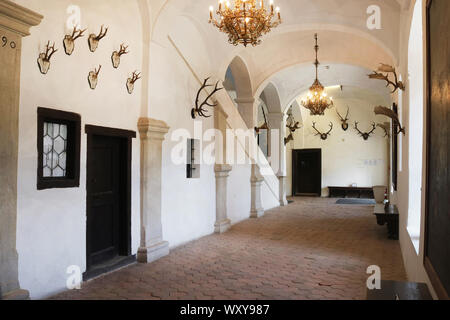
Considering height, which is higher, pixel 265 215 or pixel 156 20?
pixel 156 20

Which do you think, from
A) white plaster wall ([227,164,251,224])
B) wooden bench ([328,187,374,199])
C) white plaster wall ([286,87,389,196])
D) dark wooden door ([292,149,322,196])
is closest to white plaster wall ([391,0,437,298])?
white plaster wall ([227,164,251,224])

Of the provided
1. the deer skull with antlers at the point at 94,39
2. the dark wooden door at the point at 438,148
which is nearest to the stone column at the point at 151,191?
the deer skull with antlers at the point at 94,39

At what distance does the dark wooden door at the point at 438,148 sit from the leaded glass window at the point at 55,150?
14.1 ft

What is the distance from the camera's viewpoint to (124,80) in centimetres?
645

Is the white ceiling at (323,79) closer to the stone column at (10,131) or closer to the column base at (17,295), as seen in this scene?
the stone column at (10,131)

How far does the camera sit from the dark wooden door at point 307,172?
71.0ft

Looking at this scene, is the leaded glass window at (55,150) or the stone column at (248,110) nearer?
the leaded glass window at (55,150)

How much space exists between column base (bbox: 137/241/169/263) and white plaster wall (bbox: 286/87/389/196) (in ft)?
50.1

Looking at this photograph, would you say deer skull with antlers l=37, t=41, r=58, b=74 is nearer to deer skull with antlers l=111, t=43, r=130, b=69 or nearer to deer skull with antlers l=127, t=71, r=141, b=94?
deer skull with antlers l=111, t=43, r=130, b=69

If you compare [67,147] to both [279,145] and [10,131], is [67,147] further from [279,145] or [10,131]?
[279,145]
